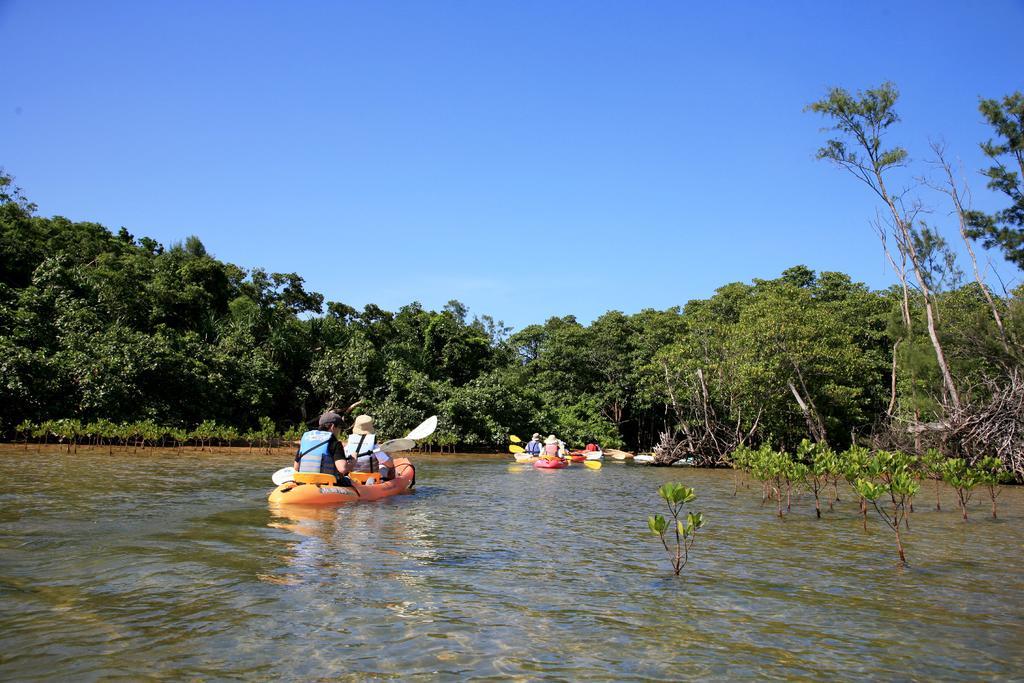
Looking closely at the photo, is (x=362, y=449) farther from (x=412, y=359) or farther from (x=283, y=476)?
(x=412, y=359)

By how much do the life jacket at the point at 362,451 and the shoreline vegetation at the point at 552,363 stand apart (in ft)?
25.2

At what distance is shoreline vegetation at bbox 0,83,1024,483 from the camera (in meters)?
21.3

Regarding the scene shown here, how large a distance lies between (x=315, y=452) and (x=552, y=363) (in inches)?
1057

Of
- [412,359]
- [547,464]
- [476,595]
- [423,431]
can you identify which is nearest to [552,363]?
[412,359]

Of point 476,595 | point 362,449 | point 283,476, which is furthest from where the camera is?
point 362,449

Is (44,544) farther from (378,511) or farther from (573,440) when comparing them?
(573,440)

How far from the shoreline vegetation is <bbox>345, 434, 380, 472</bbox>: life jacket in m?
7.67

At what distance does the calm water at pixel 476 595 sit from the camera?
14.9ft

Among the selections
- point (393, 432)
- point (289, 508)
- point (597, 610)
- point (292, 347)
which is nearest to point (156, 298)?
point (292, 347)

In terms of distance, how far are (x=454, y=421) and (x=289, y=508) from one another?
19997mm

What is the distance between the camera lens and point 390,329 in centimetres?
3972

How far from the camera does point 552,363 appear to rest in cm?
3778

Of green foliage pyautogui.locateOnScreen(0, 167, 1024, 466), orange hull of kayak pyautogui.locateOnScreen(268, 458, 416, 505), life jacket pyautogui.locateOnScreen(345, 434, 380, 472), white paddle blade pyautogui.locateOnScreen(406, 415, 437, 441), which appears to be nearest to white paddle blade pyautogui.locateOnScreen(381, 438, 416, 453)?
white paddle blade pyautogui.locateOnScreen(406, 415, 437, 441)

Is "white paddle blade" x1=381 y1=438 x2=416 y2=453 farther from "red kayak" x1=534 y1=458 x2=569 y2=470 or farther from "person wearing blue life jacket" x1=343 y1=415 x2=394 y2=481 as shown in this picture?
"red kayak" x1=534 y1=458 x2=569 y2=470
